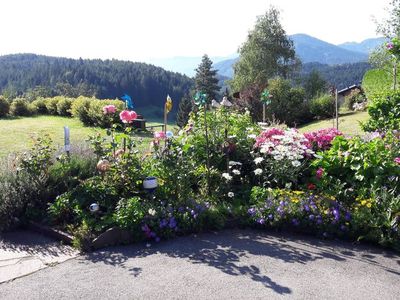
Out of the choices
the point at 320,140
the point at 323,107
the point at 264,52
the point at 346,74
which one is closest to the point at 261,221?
the point at 320,140

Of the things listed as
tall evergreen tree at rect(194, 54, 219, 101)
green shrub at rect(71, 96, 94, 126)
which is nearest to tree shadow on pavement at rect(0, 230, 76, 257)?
green shrub at rect(71, 96, 94, 126)

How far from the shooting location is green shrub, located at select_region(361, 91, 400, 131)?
24.2 ft

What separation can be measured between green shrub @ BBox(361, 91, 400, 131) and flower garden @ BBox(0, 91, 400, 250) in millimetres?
2675

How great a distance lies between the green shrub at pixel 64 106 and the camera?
19.5 meters

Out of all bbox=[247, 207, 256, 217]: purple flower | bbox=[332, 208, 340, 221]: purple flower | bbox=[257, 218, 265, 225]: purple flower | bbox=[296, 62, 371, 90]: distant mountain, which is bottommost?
bbox=[257, 218, 265, 225]: purple flower

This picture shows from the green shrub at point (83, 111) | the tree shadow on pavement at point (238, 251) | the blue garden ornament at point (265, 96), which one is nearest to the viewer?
the tree shadow on pavement at point (238, 251)

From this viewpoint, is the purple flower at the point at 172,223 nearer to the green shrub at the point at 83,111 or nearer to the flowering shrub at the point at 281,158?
the flowering shrub at the point at 281,158

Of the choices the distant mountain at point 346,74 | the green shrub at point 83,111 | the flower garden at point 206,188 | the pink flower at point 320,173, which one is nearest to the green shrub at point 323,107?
the green shrub at point 83,111

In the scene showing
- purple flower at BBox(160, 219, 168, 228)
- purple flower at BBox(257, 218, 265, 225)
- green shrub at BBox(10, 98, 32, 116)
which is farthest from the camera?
green shrub at BBox(10, 98, 32, 116)

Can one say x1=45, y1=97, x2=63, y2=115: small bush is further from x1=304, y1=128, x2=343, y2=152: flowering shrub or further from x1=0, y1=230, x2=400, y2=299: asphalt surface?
x1=0, y1=230, x2=400, y2=299: asphalt surface

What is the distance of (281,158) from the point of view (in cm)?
459

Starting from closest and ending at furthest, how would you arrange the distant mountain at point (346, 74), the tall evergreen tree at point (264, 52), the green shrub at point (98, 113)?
1. the green shrub at point (98, 113)
2. the tall evergreen tree at point (264, 52)
3. the distant mountain at point (346, 74)

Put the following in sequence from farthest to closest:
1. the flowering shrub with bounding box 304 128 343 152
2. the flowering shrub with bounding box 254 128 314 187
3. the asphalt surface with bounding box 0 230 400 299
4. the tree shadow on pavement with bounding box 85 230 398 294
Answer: the flowering shrub with bounding box 304 128 343 152, the flowering shrub with bounding box 254 128 314 187, the tree shadow on pavement with bounding box 85 230 398 294, the asphalt surface with bounding box 0 230 400 299

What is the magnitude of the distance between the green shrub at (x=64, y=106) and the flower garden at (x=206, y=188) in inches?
598
